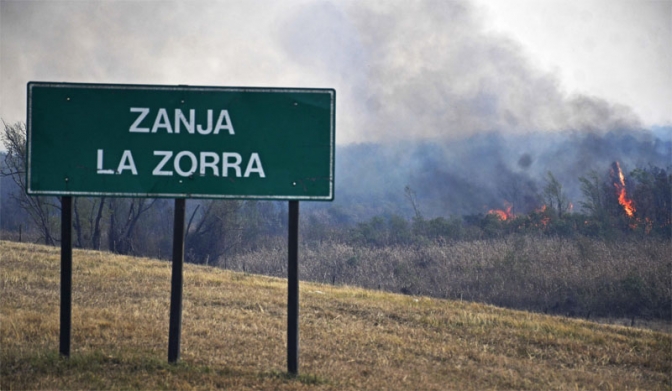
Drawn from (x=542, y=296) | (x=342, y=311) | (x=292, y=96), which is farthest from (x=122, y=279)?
(x=542, y=296)

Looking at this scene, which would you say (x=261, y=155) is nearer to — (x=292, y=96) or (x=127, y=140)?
(x=292, y=96)

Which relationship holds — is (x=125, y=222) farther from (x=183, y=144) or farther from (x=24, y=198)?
(x=183, y=144)

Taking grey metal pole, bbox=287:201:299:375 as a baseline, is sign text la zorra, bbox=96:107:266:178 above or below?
above

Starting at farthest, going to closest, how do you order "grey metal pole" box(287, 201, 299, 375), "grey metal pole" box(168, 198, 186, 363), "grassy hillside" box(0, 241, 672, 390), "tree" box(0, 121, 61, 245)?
1. "tree" box(0, 121, 61, 245)
2. "grey metal pole" box(168, 198, 186, 363)
3. "grey metal pole" box(287, 201, 299, 375)
4. "grassy hillside" box(0, 241, 672, 390)

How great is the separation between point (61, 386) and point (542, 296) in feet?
76.2

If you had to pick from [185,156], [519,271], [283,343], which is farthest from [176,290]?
[519,271]

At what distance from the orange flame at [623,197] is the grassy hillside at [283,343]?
29.9 metres

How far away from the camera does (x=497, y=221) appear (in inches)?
1725

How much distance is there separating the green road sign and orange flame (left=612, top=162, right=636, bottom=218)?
38.6m

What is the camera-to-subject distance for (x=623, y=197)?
143ft

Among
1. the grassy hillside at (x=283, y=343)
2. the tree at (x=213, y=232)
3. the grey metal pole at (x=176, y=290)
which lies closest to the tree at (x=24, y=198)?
the tree at (x=213, y=232)

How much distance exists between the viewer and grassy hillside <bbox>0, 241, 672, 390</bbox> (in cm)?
714

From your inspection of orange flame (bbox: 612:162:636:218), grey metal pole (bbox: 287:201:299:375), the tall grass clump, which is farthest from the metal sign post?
orange flame (bbox: 612:162:636:218)

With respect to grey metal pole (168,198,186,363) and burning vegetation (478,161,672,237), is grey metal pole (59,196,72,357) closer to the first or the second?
grey metal pole (168,198,186,363)
